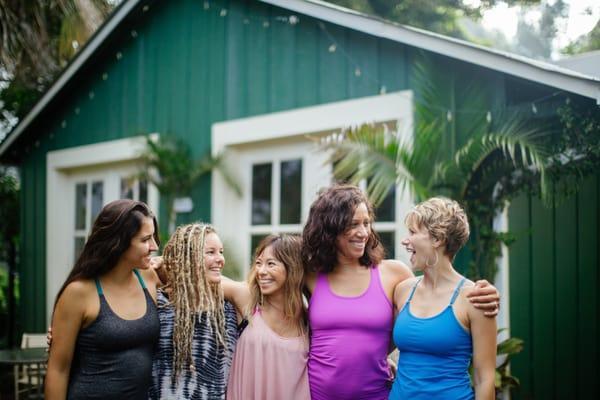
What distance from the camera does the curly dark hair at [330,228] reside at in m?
2.82

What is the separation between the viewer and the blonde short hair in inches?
97.4

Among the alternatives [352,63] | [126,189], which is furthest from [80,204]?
[352,63]

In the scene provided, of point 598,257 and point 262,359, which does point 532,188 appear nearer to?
point 598,257

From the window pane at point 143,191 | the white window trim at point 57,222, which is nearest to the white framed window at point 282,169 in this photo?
the window pane at point 143,191

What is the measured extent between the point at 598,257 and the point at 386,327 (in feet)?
8.57

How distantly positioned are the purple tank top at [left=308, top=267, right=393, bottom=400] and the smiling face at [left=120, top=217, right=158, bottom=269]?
0.76 m

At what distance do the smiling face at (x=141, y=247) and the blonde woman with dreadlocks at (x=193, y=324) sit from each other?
18 centimetres

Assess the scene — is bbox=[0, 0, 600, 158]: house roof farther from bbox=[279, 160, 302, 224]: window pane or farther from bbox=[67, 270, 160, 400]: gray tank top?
bbox=[67, 270, 160, 400]: gray tank top

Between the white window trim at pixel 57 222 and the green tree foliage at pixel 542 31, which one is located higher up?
the green tree foliage at pixel 542 31

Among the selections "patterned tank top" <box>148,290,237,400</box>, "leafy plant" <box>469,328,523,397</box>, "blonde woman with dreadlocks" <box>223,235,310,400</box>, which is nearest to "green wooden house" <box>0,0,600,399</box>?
"leafy plant" <box>469,328,523,397</box>

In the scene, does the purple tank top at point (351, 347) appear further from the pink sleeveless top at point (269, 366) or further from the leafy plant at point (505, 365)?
the leafy plant at point (505, 365)

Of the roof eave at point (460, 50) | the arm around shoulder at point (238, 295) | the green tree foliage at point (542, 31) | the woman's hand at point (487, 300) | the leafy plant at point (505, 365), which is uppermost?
the green tree foliage at point (542, 31)

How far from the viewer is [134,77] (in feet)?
24.3

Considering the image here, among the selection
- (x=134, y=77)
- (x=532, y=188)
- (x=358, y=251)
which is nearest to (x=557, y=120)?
(x=532, y=188)
